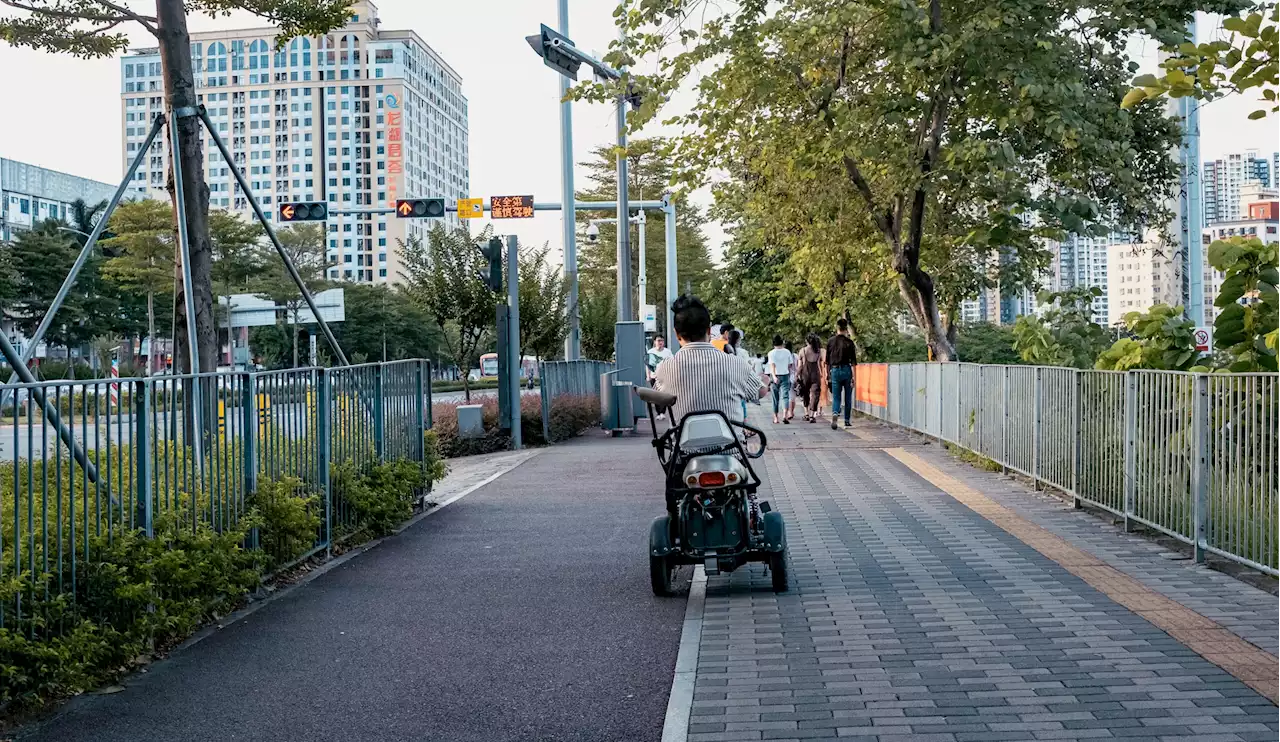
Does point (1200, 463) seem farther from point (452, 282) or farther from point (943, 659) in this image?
point (452, 282)

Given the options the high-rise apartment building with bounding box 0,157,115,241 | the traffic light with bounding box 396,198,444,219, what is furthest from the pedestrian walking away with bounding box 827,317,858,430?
the high-rise apartment building with bounding box 0,157,115,241

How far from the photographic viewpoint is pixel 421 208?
1276 inches

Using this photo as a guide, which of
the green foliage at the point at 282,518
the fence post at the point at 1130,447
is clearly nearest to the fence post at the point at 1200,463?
the fence post at the point at 1130,447

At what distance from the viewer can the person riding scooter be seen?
7668 mm

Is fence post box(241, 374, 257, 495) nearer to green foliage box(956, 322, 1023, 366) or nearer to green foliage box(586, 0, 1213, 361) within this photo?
green foliage box(586, 0, 1213, 361)

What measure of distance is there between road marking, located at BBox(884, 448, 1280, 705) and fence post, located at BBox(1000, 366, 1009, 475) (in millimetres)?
2765

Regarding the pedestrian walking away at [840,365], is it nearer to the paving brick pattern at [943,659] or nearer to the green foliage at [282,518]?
the paving brick pattern at [943,659]

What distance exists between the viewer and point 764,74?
758 inches

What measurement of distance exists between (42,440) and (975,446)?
11887 mm

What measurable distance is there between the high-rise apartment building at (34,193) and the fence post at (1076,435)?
293 ft

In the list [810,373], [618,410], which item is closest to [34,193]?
[810,373]

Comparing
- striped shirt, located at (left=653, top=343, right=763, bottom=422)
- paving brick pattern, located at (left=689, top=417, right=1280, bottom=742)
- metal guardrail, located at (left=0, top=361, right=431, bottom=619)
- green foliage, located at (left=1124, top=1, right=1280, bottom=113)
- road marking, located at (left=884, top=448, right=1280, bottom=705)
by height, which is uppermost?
green foliage, located at (left=1124, top=1, right=1280, bottom=113)

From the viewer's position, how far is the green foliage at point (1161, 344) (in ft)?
34.8

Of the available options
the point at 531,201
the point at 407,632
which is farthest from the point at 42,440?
the point at 531,201
